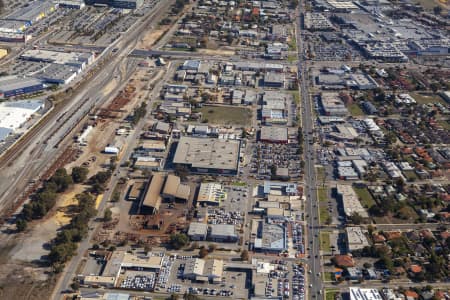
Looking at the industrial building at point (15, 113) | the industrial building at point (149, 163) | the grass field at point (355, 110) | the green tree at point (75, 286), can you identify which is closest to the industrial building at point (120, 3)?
the industrial building at point (15, 113)

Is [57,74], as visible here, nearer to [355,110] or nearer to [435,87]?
[355,110]

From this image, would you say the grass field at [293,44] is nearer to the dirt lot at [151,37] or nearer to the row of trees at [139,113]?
the dirt lot at [151,37]

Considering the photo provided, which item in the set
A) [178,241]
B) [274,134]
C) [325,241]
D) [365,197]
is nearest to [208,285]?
[178,241]

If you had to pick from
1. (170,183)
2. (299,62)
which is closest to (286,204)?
(170,183)

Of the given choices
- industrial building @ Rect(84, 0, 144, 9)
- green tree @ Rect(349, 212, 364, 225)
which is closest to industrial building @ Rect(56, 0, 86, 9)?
industrial building @ Rect(84, 0, 144, 9)

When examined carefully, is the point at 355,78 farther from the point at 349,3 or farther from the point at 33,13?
the point at 33,13
